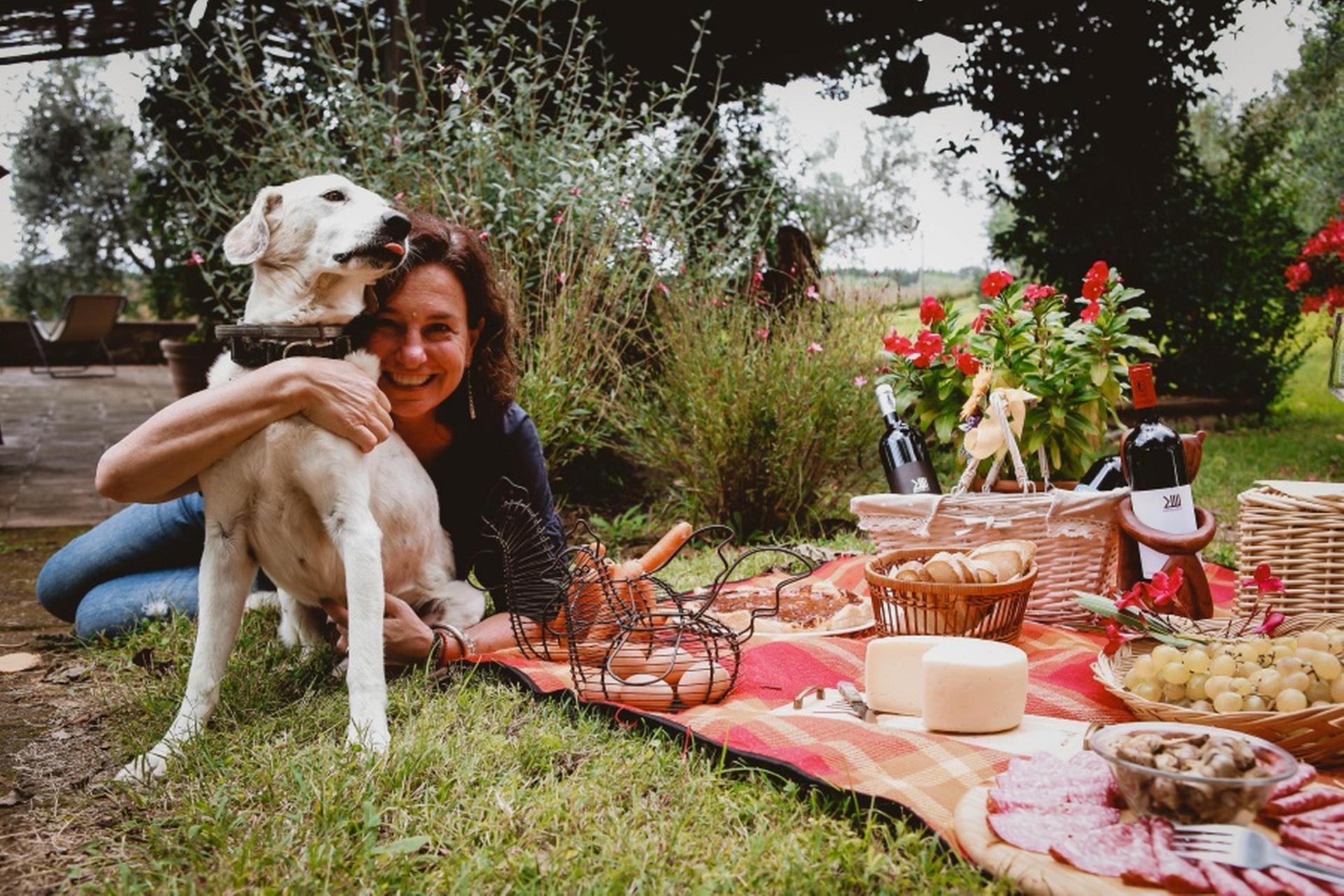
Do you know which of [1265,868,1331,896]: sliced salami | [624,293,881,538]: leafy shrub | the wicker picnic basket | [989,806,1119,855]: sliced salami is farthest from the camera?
[624,293,881,538]: leafy shrub

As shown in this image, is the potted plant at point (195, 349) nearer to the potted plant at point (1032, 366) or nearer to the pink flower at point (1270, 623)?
the potted plant at point (1032, 366)

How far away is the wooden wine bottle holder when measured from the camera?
2744 mm

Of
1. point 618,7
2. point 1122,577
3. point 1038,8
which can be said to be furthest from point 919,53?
point 1122,577

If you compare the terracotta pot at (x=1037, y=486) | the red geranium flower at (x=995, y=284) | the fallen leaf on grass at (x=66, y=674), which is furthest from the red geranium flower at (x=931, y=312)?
the fallen leaf on grass at (x=66, y=674)

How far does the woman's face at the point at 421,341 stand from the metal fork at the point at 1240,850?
2.11 m

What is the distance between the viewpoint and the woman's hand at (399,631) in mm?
2717

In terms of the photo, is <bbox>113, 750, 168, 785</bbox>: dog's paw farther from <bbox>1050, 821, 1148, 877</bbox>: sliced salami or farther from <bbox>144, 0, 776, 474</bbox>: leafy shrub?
<bbox>144, 0, 776, 474</bbox>: leafy shrub

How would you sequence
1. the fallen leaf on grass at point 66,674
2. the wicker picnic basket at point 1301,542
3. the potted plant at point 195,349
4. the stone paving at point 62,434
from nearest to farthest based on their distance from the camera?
1. the wicker picnic basket at point 1301,542
2. the fallen leaf on grass at point 66,674
3. the stone paving at point 62,434
4. the potted plant at point 195,349

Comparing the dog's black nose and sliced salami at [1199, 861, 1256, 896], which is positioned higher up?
the dog's black nose

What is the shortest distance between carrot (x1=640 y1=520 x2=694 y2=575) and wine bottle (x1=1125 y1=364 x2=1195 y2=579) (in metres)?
1.30

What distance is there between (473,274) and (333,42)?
5491mm

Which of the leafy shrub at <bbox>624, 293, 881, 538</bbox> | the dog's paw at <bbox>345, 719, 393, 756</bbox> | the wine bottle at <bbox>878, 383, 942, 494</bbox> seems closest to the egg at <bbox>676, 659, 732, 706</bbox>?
the dog's paw at <bbox>345, 719, 393, 756</bbox>

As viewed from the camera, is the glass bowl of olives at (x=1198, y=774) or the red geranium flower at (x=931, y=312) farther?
the red geranium flower at (x=931, y=312)

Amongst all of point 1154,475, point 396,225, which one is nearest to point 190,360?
point 396,225
